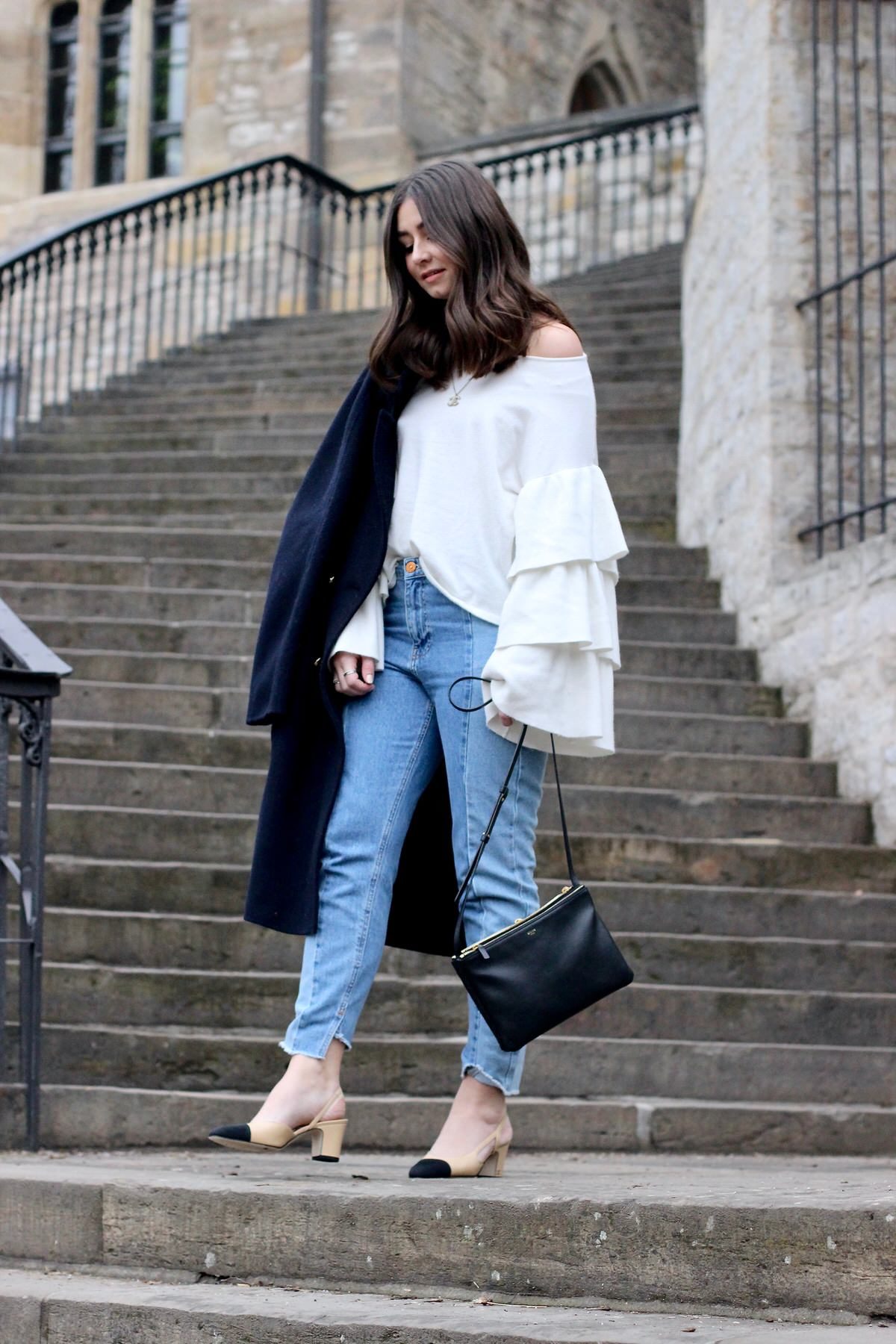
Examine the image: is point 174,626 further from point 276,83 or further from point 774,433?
point 276,83

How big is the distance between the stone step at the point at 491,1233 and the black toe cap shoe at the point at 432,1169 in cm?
5

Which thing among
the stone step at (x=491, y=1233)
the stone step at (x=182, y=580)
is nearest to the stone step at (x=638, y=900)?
the stone step at (x=491, y=1233)

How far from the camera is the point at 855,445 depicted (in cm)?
727

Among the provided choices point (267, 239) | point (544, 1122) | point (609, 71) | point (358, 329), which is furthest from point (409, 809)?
point (609, 71)

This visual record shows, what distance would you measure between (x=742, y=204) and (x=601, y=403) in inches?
91.7

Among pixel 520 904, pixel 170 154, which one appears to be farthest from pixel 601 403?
pixel 170 154

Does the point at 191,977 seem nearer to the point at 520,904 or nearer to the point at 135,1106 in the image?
the point at 135,1106

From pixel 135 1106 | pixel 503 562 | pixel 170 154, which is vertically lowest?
pixel 135 1106

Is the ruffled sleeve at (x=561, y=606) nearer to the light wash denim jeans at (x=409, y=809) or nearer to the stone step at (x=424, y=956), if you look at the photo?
the light wash denim jeans at (x=409, y=809)

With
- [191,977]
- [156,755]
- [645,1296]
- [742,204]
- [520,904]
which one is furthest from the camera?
[742,204]

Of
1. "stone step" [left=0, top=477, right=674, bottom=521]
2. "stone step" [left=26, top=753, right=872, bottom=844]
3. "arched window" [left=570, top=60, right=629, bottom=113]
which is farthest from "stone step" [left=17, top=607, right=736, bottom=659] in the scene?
"arched window" [left=570, top=60, right=629, bottom=113]

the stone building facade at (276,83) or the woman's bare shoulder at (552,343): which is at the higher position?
the stone building facade at (276,83)

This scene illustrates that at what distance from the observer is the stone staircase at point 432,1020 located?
2.65m

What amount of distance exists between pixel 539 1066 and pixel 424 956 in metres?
0.47
